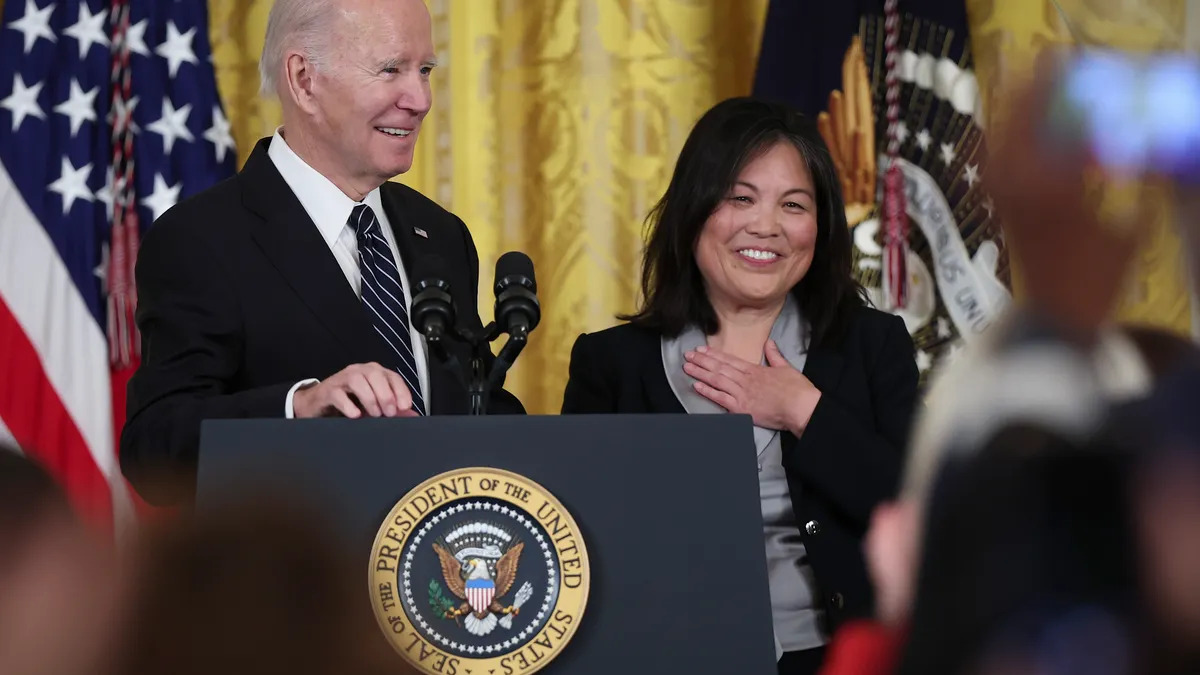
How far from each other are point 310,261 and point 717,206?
835mm

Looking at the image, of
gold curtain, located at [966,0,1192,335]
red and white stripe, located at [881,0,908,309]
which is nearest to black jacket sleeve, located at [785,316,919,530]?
gold curtain, located at [966,0,1192,335]

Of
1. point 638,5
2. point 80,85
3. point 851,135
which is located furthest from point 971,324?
point 80,85

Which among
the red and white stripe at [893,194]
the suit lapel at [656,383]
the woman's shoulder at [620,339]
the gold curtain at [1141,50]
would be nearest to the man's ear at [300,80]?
the woman's shoulder at [620,339]

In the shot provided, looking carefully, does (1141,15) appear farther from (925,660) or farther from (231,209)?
(231,209)

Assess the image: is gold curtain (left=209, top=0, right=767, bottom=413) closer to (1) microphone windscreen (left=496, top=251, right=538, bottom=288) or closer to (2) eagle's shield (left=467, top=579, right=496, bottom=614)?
(1) microphone windscreen (left=496, top=251, right=538, bottom=288)

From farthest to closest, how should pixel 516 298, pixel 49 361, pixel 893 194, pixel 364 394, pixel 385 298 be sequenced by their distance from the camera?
pixel 893 194 → pixel 49 361 → pixel 385 298 → pixel 516 298 → pixel 364 394

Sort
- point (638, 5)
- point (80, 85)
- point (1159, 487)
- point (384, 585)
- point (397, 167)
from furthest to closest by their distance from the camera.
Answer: point (638, 5) < point (80, 85) < point (397, 167) < point (384, 585) < point (1159, 487)

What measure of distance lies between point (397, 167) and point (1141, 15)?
1.90m

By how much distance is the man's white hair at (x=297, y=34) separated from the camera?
8.90 ft

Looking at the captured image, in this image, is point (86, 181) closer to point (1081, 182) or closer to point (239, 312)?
point (239, 312)

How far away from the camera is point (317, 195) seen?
261cm

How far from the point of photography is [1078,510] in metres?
0.57

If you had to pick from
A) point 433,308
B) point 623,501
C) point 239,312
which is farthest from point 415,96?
point 623,501

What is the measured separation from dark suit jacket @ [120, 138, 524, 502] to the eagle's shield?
2.18 ft
